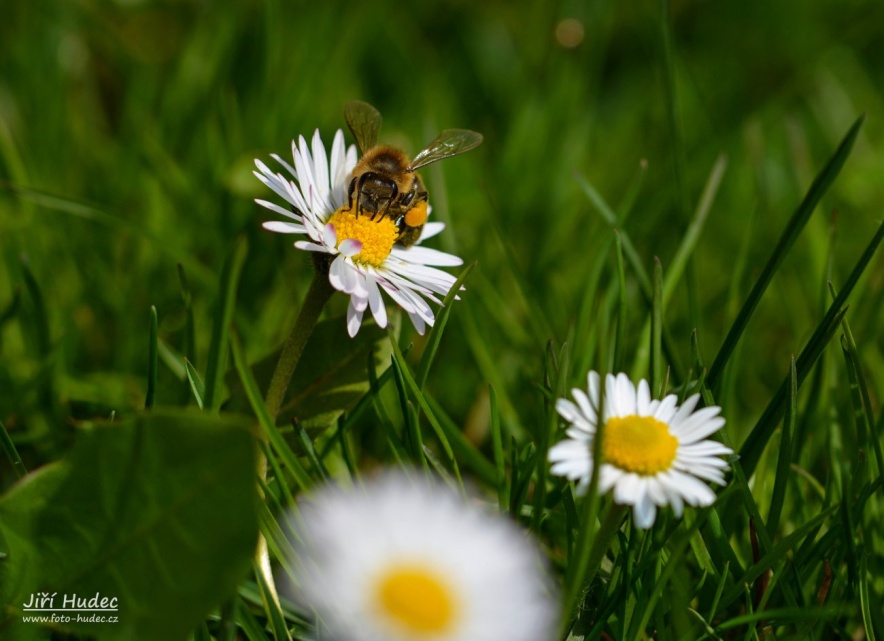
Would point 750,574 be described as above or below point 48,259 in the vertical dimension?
below

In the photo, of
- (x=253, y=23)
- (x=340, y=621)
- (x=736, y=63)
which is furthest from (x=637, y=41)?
(x=340, y=621)

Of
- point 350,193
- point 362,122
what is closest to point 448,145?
point 362,122

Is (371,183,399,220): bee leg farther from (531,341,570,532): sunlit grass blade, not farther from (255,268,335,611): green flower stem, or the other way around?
(531,341,570,532): sunlit grass blade

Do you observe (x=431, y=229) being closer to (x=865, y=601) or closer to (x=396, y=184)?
(x=396, y=184)

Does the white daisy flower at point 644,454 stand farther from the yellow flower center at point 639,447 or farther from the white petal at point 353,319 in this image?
the white petal at point 353,319

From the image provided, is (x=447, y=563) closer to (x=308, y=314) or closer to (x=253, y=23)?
(x=308, y=314)

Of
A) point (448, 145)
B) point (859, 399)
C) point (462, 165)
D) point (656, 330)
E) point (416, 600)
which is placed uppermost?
point (462, 165)

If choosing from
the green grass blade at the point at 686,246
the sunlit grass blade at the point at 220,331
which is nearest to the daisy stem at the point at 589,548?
the sunlit grass blade at the point at 220,331
